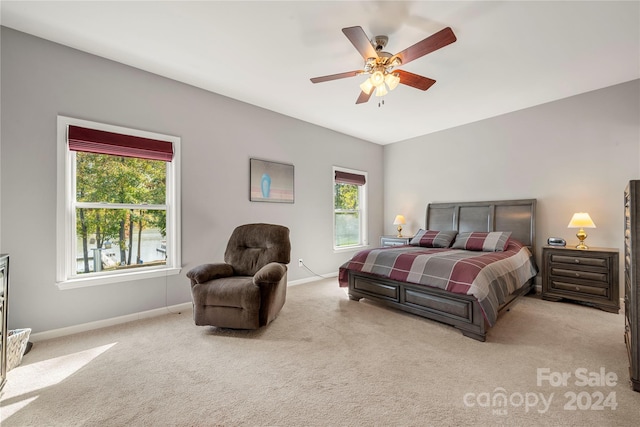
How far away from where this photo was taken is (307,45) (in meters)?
2.56

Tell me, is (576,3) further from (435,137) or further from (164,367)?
(164,367)

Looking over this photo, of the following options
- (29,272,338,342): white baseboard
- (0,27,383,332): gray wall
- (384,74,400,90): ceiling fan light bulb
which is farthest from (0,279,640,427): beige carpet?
(384,74,400,90): ceiling fan light bulb

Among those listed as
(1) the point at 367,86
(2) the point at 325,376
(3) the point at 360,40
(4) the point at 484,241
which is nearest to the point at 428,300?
(2) the point at 325,376

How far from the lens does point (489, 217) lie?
174 inches

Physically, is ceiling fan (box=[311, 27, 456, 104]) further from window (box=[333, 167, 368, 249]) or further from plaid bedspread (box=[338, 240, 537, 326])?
window (box=[333, 167, 368, 249])

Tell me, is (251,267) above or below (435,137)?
below

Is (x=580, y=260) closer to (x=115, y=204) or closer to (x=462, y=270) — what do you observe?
(x=462, y=270)

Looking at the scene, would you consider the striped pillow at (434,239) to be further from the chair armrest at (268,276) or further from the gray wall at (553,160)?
the chair armrest at (268,276)

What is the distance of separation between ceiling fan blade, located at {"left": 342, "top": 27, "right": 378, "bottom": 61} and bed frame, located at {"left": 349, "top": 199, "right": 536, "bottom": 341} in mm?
2314

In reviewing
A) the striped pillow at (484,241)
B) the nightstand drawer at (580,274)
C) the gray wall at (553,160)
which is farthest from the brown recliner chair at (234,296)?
the gray wall at (553,160)

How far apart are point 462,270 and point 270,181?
2821 mm

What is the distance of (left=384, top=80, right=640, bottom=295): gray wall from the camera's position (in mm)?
3424

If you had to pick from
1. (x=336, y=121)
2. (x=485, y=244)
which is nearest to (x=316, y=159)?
(x=336, y=121)

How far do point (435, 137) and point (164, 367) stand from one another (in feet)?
17.8
